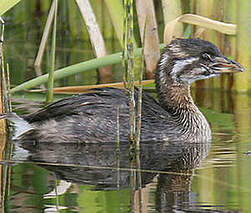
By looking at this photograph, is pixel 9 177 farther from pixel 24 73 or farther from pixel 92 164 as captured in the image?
pixel 24 73

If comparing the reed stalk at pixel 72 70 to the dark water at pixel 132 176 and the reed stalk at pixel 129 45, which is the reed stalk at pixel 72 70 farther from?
the reed stalk at pixel 129 45

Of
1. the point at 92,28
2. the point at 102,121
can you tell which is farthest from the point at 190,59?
the point at 92,28

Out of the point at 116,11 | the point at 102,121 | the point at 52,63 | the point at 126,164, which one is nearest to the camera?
the point at 126,164

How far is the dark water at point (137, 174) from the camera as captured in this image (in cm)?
567

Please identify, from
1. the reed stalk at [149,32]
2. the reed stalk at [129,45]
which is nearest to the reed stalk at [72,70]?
the reed stalk at [149,32]

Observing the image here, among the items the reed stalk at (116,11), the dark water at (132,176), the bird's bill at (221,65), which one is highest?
the reed stalk at (116,11)

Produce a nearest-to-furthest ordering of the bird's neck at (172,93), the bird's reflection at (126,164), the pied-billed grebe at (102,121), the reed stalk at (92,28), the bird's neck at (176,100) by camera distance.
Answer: the bird's reflection at (126,164) < the pied-billed grebe at (102,121) < the bird's neck at (176,100) < the bird's neck at (172,93) < the reed stalk at (92,28)

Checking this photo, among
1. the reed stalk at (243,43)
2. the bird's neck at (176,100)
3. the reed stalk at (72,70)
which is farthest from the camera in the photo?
the reed stalk at (243,43)

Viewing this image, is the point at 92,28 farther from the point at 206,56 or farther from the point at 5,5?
the point at 5,5

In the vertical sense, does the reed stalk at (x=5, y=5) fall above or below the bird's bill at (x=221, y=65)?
above

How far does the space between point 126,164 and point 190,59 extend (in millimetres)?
1869

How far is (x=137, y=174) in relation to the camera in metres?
6.64

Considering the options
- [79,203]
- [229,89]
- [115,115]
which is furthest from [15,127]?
[229,89]

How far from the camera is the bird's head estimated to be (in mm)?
8547
